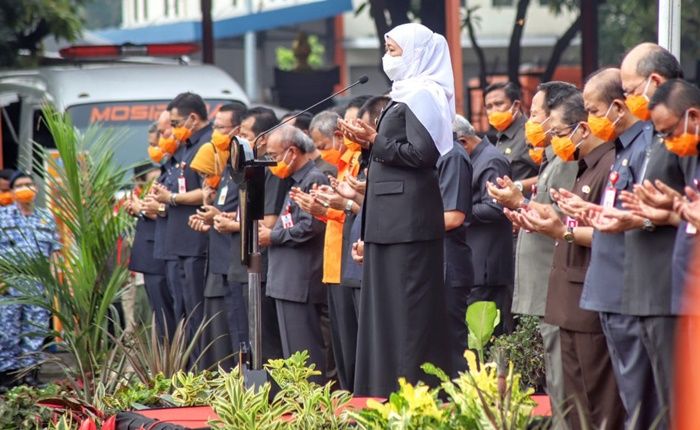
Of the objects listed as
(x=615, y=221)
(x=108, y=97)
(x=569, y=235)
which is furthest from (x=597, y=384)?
(x=108, y=97)

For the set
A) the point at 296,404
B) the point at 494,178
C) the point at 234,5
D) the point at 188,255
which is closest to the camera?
A: the point at 296,404

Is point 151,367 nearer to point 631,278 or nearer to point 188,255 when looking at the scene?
point 188,255

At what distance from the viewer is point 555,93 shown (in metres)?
8.20

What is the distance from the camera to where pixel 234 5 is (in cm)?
4456

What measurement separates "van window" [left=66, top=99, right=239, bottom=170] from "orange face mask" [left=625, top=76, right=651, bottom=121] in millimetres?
9025

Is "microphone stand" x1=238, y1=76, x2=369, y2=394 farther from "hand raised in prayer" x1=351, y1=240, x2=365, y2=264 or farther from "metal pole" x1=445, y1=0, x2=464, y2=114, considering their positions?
"metal pole" x1=445, y1=0, x2=464, y2=114

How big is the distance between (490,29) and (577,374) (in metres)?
42.3

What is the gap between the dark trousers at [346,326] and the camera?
9688 mm

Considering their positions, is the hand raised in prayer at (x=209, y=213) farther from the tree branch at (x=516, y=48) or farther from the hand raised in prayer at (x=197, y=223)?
the tree branch at (x=516, y=48)

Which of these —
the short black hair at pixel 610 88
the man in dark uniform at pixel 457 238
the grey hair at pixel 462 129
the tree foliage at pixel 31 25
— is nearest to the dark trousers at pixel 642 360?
the short black hair at pixel 610 88

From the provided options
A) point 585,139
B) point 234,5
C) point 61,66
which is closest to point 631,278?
point 585,139

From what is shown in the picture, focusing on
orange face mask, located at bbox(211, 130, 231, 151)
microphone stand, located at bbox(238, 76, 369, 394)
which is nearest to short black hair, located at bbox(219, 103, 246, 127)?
orange face mask, located at bbox(211, 130, 231, 151)

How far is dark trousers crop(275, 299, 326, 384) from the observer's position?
32.8ft

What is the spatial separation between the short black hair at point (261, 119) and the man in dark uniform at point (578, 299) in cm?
386
